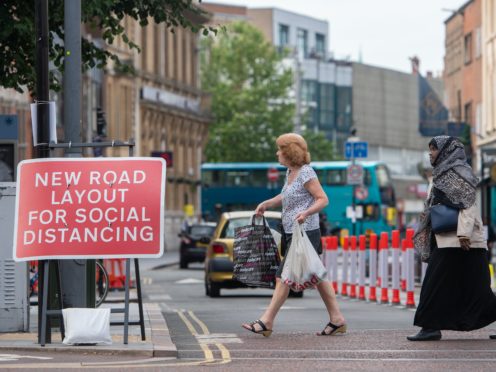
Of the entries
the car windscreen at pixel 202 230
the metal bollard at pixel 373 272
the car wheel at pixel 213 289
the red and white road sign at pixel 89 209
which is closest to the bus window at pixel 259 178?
the car windscreen at pixel 202 230

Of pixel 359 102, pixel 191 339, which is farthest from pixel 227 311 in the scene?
pixel 359 102

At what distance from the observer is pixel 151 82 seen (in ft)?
304

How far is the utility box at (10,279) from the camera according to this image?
661 inches

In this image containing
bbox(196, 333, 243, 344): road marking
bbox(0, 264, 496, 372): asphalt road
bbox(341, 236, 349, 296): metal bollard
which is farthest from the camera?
bbox(341, 236, 349, 296): metal bollard

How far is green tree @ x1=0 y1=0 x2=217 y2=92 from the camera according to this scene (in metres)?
21.8

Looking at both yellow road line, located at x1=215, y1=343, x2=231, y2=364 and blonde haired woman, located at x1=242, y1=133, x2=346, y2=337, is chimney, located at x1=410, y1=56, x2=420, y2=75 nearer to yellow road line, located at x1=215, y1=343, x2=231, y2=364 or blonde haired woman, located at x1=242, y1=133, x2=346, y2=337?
blonde haired woman, located at x1=242, y1=133, x2=346, y2=337

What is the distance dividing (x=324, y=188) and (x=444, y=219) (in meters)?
66.1

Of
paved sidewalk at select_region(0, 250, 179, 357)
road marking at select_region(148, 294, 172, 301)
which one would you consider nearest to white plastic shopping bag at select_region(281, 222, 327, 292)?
paved sidewalk at select_region(0, 250, 179, 357)

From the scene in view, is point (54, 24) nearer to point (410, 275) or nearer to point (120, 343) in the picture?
point (410, 275)

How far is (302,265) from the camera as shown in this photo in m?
16.0

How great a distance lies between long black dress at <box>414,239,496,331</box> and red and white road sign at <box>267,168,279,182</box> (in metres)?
68.0

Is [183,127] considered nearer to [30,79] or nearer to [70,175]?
[30,79]

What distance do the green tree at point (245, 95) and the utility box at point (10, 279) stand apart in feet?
319

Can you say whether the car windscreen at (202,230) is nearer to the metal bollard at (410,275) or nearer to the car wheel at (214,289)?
the car wheel at (214,289)
